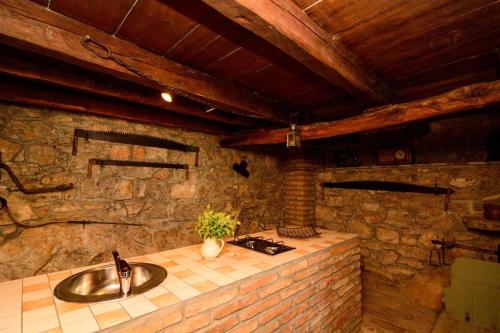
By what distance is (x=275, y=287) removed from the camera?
188cm

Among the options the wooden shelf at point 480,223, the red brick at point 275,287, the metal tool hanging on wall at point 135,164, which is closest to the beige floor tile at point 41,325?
the red brick at point 275,287

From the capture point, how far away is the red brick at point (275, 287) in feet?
5.92

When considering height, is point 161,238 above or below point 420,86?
below

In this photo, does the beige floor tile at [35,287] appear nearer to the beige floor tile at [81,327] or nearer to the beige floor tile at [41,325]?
the beige floor tile at [41,325]

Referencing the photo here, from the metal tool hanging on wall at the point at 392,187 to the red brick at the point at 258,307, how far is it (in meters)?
2.49

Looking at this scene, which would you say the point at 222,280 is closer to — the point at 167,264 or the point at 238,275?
the point at 238,275

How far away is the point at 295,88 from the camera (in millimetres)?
2346

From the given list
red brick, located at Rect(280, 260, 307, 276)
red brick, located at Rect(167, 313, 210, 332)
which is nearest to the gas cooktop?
red brick, located at Rect(280, 260, 307, 276)

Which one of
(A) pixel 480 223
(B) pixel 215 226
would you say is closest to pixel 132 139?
(B) pixel 215 226

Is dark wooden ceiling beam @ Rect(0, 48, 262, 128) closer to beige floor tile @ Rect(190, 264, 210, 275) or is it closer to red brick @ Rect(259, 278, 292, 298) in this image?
beige floor tile @ Rect(190, 264, 210, 275)

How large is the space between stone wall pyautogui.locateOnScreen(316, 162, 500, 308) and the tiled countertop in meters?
1.94

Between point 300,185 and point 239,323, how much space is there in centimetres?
291

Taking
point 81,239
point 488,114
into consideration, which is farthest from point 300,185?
point 81,239

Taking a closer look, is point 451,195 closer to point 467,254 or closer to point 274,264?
point 467,254
